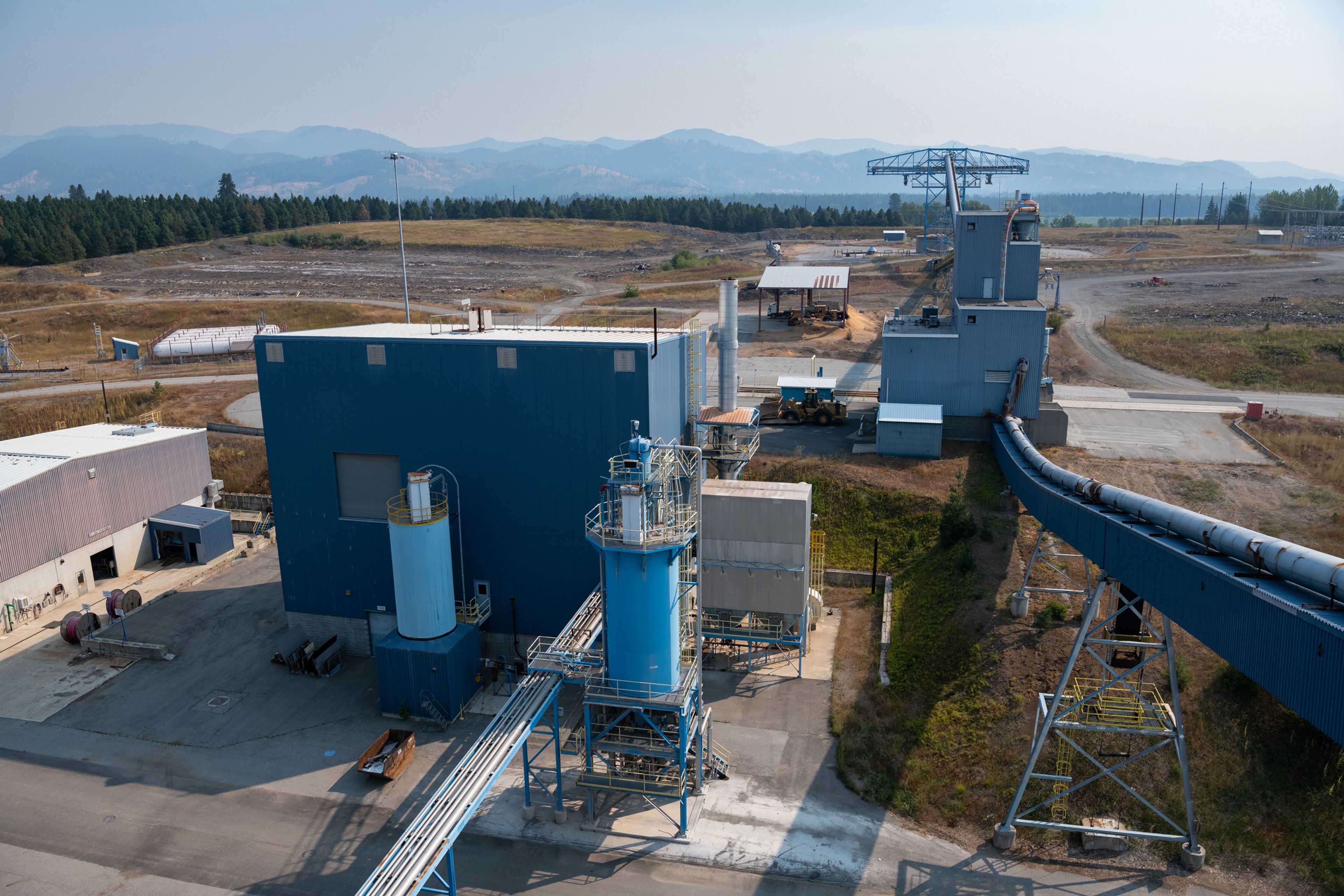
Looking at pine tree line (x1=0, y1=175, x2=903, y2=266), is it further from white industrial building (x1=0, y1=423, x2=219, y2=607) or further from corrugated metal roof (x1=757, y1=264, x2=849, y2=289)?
white industrial building (x1=0, y1=423, x2=219, y2=607)

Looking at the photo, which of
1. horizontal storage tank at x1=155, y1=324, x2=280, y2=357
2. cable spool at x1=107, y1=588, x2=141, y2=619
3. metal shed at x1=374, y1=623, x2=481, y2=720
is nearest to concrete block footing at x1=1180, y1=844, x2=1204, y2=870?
metal shed at x1=374, y1=623, x2=481, y2=720

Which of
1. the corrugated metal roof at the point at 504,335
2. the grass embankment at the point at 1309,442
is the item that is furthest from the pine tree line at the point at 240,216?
the grass embankment at the point at 1309,442

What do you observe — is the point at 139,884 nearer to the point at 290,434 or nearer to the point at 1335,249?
the point at 290,434

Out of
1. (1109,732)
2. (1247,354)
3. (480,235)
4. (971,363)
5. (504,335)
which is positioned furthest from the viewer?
(480,235)

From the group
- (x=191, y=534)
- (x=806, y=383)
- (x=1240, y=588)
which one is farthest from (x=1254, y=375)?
(x=191, y=534)

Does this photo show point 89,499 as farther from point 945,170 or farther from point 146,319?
point 945,170
